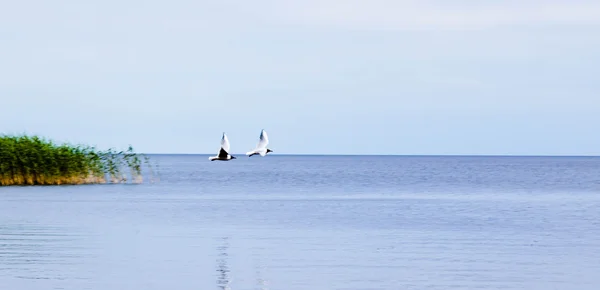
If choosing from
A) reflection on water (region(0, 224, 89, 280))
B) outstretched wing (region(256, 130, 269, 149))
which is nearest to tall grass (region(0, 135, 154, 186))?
reflection on water (region(0, 224, 89, 280))

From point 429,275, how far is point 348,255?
4.05 metres

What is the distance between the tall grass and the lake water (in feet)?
7.52

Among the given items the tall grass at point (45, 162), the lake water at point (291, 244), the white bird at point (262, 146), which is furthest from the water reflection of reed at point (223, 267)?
the tall grass at point (45, 162)

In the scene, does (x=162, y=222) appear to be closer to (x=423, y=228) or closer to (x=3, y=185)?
(x=423, y=228)

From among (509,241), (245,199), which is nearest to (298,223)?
(509,241)

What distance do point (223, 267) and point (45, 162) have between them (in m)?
31.7

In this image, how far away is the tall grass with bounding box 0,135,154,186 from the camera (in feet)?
160

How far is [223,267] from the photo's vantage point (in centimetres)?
2103

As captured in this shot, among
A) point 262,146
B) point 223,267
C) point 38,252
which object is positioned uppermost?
point 262,146

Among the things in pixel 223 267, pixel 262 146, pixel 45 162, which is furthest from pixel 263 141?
pixel 45 162

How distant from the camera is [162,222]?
111 feet

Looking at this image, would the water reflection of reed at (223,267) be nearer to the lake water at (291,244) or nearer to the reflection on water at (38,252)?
the lake water at (291,244)

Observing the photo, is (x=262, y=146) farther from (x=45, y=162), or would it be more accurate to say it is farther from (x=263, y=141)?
(x=45, y=162)

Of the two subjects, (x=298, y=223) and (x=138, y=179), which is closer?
(x=298, y=223)
